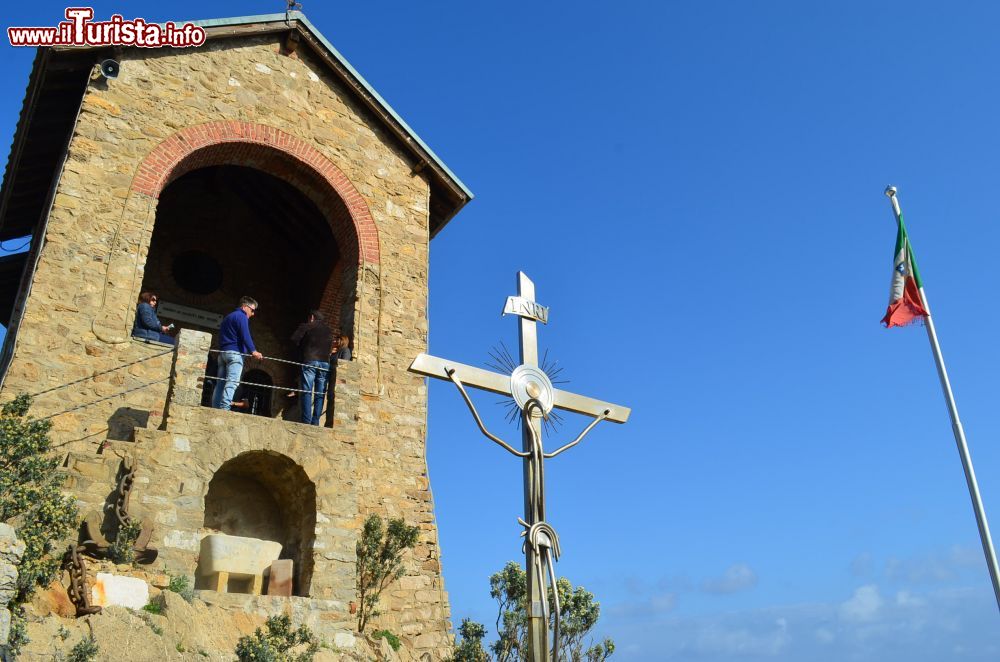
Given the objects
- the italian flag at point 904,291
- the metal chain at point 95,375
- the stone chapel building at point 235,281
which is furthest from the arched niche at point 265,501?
the italian flag at point 904,291

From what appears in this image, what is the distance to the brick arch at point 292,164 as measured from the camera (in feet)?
41.9

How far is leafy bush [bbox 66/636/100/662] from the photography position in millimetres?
7371

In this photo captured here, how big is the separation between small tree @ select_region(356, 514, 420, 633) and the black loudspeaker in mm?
6896

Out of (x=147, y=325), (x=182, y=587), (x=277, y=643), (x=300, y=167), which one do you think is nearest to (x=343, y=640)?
(x=277, y=643)

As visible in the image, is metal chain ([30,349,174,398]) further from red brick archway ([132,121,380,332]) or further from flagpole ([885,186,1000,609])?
flagpole ([885,186,1000,609])

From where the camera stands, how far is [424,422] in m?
12.8

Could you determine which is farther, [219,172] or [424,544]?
[219,172]

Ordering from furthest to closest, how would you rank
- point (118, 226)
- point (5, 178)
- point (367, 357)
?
point (5, 178) < point (367, 357) < point (118, 226)

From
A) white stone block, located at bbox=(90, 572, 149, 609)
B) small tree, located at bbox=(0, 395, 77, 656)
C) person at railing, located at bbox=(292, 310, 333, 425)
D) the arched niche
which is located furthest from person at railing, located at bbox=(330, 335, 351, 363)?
white stone block, located at bbox=(90, 572, 149, 609)

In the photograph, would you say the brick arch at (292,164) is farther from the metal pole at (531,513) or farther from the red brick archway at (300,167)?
the metal pole at (531,513)

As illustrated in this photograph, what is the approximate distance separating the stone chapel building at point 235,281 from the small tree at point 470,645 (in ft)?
1.28

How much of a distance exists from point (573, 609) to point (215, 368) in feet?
21.9

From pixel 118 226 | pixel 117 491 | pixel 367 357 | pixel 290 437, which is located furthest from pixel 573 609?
pixel 118 226

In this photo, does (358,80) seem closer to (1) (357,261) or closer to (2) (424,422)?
(1) (357,261)
